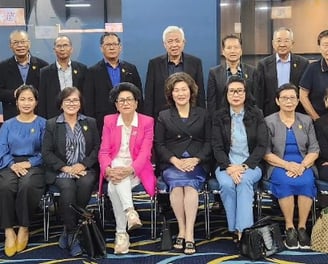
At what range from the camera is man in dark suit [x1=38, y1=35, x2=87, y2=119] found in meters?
4.89

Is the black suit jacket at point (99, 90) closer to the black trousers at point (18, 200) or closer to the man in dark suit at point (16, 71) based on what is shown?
the man in dark suit at point (16, 71)

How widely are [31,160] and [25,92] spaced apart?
57 centimetres

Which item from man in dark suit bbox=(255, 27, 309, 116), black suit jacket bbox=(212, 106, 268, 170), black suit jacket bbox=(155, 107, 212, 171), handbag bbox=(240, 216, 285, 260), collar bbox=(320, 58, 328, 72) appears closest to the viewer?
handbag bbox=(240, 216, 285, 260)

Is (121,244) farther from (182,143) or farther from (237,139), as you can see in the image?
(237,139)

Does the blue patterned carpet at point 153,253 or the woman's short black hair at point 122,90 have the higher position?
the woman's short black hair at point 122,90

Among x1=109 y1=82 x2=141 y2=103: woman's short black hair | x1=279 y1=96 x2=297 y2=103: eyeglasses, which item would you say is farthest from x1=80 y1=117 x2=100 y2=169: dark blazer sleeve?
x1=279 y1=96 x2=297 y2=103: eyeglasses

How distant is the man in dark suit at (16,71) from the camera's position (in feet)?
16.5

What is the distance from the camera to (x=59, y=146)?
442 cm

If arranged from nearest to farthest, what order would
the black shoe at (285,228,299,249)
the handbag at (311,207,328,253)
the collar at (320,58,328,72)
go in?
the handbag at (311,207,328,253)
the black shoe at (285,228,299,249)
the collar at (320,58,328,72)

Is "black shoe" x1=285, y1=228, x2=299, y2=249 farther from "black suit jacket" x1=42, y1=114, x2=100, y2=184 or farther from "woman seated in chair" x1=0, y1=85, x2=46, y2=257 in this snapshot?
"woman seated in chair" x1=0, y1=85, x2=46, y2=257

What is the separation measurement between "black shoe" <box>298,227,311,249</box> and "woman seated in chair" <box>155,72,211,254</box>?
0.86 m

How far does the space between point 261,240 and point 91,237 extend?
1.28 metres

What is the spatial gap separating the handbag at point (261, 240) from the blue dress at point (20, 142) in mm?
1825

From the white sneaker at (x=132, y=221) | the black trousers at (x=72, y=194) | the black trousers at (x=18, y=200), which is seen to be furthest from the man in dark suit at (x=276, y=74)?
the black trousers at (x=18, y=200)
